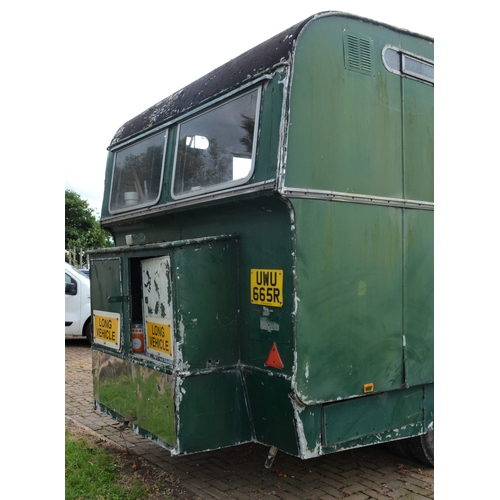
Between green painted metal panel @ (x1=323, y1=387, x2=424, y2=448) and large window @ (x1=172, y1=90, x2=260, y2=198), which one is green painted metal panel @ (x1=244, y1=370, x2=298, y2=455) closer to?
green painted metal panel @ (x1=323, y1=387, x2=424, y2=448)

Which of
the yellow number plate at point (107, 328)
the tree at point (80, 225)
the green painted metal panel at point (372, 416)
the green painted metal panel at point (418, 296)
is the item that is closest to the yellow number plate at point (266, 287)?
the green painted metal panel at point (372, 416)

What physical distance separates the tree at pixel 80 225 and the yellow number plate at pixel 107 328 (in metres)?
22.7

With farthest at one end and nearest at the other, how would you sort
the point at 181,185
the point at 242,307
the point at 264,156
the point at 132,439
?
the point at 132,439
the point at 181,185
the point at 242,307
the point at 264,156

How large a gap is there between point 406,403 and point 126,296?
218cm

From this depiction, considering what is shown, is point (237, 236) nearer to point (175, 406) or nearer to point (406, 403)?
point (175, 406)

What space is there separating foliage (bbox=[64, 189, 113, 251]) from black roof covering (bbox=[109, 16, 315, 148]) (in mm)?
22732

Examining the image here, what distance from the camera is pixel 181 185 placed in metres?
4.22

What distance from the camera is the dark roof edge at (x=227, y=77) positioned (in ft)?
11.3

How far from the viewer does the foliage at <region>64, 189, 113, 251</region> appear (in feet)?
88.5

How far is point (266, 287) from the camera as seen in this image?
3.53 m

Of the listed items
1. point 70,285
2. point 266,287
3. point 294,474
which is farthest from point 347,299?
point 70,285

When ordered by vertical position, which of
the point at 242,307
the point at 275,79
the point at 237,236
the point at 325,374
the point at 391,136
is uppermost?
the point at 275,79

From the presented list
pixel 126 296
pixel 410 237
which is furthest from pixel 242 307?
pixel 410 237

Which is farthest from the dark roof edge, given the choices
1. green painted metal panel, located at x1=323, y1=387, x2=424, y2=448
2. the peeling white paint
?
green painted metal panel, located at x1=323, y1=387, x2=424, y2=448
